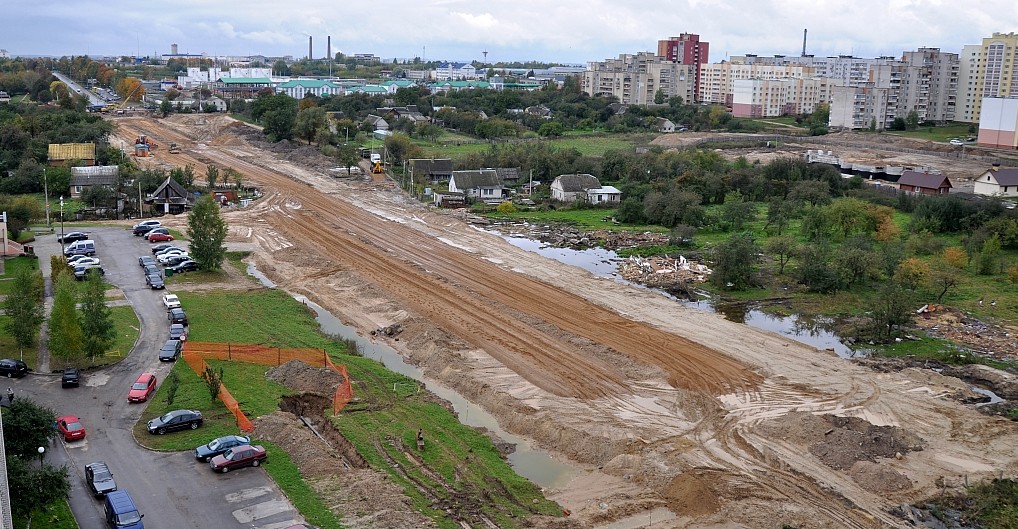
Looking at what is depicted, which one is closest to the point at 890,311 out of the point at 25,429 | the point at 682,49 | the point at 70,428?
the point at 70,428

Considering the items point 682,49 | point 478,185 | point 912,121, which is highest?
point 682,49

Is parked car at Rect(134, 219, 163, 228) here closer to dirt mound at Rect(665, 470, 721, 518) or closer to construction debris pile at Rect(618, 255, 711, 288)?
construction debris pile at Rect(618, 255, 711, 288)

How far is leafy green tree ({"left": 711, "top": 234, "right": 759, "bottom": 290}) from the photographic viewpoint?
29.9 m

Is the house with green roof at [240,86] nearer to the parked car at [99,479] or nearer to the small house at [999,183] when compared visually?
the small house at [999,183]

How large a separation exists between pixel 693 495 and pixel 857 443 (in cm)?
445

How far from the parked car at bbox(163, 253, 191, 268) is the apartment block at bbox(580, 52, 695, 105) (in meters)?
83.2

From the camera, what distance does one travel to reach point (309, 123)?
63688 millimetres

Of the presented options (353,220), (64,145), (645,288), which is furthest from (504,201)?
(64,145)

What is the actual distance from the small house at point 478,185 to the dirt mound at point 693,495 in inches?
1236

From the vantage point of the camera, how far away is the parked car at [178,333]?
73.6 ft

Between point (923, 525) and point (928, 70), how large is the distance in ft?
287

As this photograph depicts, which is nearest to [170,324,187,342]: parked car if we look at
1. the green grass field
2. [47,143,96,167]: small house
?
the green grass field

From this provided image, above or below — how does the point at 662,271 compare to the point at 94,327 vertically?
below

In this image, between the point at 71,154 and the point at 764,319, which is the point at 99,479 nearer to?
the point at 764,319
